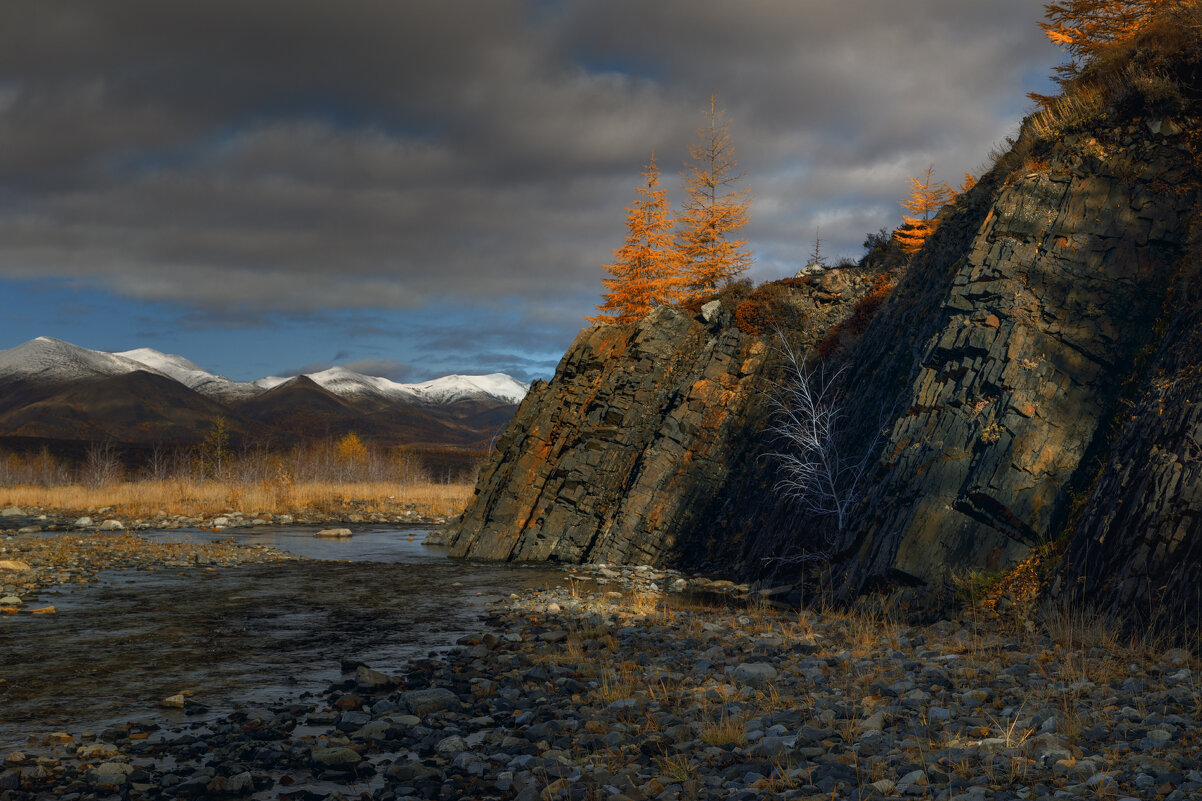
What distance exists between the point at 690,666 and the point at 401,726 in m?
5.05

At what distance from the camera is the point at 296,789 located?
27.0 ft

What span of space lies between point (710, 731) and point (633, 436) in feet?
78.8

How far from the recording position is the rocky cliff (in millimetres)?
13398

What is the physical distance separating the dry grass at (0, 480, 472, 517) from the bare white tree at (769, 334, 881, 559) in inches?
1489

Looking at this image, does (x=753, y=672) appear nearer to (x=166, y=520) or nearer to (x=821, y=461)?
(x=821, y=461)

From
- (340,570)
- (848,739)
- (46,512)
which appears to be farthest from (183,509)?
(848,739)

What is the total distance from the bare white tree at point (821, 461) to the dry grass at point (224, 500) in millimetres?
37821

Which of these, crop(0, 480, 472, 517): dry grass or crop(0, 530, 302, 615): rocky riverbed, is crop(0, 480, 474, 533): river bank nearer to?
crop(0, 480, 472, 517): dry grass

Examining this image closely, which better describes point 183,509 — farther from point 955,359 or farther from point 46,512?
point 955,359

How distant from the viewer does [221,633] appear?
1662 cm

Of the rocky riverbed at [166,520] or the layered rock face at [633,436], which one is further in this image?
the rocky riverbed at [166,520]

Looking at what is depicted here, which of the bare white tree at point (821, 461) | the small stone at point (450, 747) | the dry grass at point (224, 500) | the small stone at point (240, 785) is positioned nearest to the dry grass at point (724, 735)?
the small stone at point (450, 747)

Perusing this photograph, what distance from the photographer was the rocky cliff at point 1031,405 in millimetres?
13398

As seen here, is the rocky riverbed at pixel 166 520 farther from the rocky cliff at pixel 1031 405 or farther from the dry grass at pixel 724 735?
the dry grass at pixel 724 735
